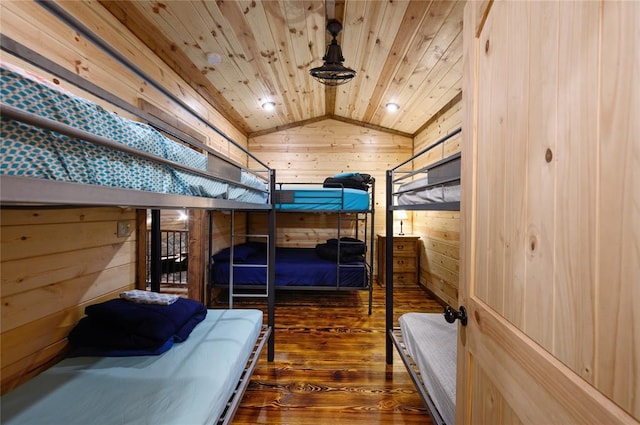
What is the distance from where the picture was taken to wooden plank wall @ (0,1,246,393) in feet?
3.98

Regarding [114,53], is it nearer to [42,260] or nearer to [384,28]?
[42,260]

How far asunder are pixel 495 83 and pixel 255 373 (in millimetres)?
2154

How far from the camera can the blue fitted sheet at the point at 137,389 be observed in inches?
34.6

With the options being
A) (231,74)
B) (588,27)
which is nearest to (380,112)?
(231,74)

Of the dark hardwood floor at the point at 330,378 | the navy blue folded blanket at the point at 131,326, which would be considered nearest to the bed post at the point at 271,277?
the dark hardwood floor at the point at 330,378

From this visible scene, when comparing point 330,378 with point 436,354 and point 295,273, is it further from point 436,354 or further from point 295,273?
point 295,273

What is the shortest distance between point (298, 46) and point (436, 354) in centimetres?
246

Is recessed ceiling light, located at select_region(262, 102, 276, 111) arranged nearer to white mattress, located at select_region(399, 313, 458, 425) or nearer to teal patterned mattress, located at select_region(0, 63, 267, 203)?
teal patterned mattress, located at select_region(0, 63, 267, 203)

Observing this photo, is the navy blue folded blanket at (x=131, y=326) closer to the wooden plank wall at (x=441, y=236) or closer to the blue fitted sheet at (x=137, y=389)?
the blue fitted sheet at (x=137, y=389)

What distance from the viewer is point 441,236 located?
3.35 m

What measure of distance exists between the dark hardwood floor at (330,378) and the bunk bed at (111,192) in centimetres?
49

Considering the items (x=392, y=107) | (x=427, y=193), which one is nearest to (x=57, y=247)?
(x=427, y=193)

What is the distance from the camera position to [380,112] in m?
3.76

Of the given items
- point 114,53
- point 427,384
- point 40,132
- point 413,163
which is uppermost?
point 413,163
